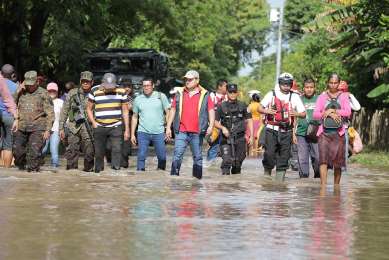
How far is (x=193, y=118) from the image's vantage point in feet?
54.6

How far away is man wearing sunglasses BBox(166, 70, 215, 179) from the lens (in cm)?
1666

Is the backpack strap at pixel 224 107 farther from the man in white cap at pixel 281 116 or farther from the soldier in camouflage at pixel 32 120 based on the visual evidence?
the soldier in camouflage at pixel 32 120

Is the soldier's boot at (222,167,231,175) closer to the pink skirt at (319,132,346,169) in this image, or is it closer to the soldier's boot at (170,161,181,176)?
the soldier's boot at (170,161,181,176)

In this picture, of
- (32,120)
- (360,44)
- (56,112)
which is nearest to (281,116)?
(32,120)

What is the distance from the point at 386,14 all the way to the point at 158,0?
11.1 metres

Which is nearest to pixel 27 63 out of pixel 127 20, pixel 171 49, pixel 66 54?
pixel 66 54

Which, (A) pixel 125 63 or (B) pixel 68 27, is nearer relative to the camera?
(B) pixel 68 27

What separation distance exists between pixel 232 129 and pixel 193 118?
1211 mm

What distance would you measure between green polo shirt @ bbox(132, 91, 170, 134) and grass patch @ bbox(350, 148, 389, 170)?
23.4 ft

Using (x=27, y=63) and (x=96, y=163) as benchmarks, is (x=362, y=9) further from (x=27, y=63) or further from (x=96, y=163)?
(x=96, y=163)

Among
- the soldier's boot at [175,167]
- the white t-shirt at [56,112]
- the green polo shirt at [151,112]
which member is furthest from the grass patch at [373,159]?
the soldier's boot at [175,167]

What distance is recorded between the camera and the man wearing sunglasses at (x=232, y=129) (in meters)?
17.7

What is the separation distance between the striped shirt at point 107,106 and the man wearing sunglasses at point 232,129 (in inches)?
65.5

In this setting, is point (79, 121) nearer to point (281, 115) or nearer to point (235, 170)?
point (235, 170)
